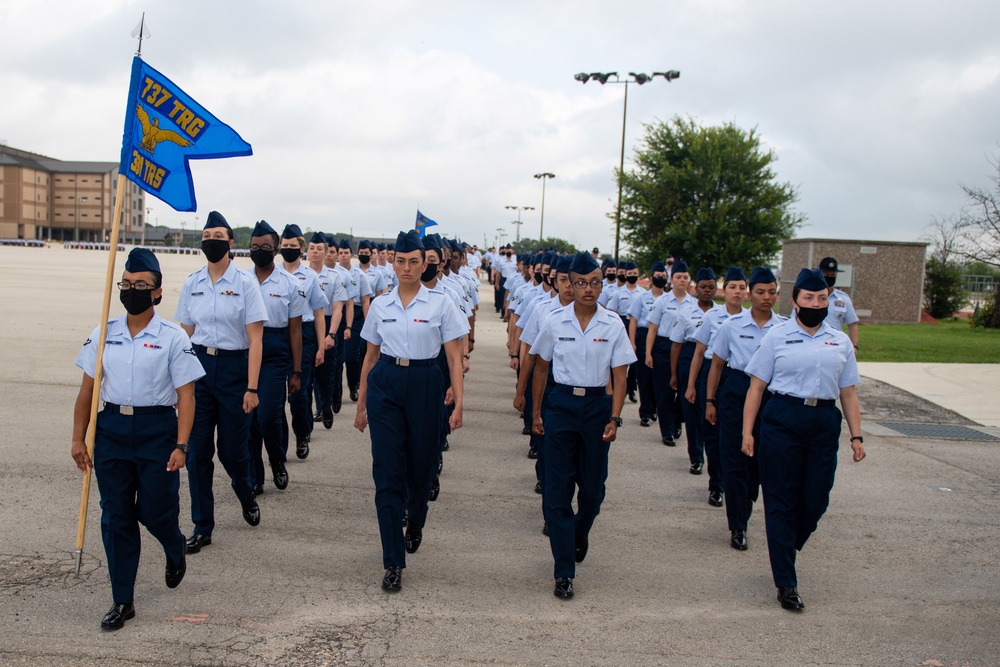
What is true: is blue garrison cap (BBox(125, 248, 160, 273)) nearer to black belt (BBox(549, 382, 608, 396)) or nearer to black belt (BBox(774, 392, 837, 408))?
black belt (BBox(549, 382, 608, 396))

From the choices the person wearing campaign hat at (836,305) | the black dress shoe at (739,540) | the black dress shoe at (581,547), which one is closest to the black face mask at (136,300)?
the black dress shoe at (581,547)

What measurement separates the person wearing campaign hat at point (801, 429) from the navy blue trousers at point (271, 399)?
386cm

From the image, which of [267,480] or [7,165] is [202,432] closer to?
[267,480]

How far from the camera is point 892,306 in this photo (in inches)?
1142

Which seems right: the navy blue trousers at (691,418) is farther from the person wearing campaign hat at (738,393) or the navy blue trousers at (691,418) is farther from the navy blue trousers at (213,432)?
the navy blue trousers at (213,432)

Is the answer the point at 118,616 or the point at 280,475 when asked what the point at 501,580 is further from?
the point at 280,475

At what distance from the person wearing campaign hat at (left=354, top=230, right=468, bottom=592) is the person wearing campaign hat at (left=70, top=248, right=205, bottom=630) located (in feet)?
4.06

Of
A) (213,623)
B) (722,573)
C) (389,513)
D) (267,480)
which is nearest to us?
(213,623)

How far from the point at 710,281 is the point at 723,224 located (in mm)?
28136

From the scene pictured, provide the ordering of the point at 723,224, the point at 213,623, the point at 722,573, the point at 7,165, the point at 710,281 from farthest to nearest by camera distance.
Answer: the point at 7,165, the point at 723,224, the point at 710,281, the point at 722,573, the point at 213,623

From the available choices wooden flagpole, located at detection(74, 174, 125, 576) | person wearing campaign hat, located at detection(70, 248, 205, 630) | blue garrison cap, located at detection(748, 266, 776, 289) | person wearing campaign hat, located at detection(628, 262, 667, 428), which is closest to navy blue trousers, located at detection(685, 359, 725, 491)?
blue garrison cap, located at detection(748, 266, 776, 289)

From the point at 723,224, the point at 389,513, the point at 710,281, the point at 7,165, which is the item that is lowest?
the point at 389,513

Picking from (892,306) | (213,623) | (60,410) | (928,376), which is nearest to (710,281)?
(213,623)

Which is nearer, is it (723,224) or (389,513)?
(389,513)
